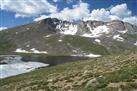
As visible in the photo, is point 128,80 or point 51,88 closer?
point 128,80

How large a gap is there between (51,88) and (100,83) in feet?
30.2

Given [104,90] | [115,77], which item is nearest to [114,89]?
[104,90]

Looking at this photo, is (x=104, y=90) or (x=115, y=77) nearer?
(x=104, y=90)

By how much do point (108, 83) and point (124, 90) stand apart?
3.85 m

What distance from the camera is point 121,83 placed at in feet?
85.7

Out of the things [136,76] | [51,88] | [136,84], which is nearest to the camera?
[136,84]

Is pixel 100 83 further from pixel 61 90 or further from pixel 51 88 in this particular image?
pixel 51 88

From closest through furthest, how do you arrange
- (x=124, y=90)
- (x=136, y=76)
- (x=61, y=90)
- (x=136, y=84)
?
1. (x=124, y=90)
2. (x=136, y=84)
3. (x=136, y=76)
4. (x=61, y=90)

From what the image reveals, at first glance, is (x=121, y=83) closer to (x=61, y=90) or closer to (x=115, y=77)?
(x=115, y=77)

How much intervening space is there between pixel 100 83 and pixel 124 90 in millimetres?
4939

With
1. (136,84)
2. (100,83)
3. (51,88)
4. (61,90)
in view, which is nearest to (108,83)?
(100,83)

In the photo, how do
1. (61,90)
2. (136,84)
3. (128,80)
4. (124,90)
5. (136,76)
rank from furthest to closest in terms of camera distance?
1. (61,90)
2. (136,76)
3. (128,80)
4. (136,84)
5. (124,90)

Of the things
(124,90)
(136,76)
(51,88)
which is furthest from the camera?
(51,88)

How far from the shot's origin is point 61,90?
32.8 m
